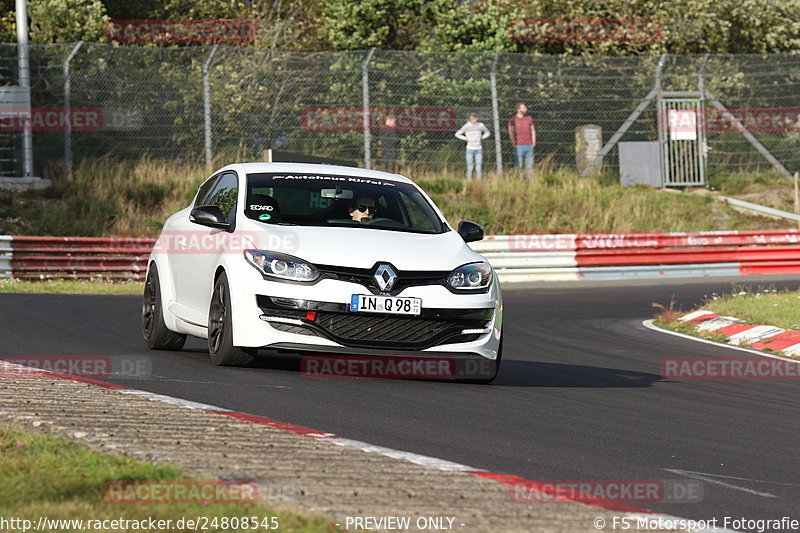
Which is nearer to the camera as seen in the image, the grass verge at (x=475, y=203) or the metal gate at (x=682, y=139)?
the grass verge at (x=475, y=203)

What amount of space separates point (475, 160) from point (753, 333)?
579 inches

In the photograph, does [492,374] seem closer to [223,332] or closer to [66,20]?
[223,332]

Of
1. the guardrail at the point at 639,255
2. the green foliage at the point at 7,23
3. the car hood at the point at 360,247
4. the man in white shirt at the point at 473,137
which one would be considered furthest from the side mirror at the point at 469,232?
the green foliage at the point at 7,23

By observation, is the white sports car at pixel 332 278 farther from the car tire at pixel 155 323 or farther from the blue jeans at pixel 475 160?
the blue jeans at pixel 475 160

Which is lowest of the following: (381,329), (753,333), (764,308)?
(753,333)

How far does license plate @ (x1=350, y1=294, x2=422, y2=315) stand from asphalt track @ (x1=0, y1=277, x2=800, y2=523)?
51 cm

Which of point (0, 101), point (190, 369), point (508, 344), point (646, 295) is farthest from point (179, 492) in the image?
point (0, 101)

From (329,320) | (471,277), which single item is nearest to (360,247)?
(329,320)

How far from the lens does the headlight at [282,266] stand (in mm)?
9562

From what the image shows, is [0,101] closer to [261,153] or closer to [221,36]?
[261,153]

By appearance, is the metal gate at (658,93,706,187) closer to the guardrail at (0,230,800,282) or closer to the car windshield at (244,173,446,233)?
the guardrail at (0,230,800,282)

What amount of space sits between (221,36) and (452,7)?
7.59m

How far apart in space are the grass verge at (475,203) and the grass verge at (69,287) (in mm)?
3375

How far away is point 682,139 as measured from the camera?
32.0m
